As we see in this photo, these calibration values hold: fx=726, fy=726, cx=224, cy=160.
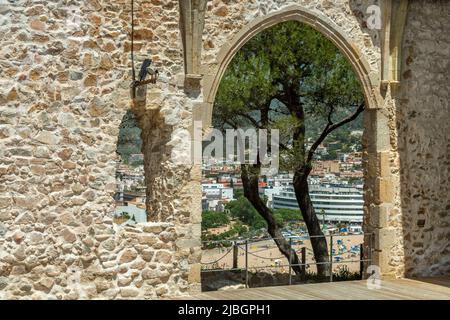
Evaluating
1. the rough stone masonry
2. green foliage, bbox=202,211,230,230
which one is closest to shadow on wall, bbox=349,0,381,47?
the rough stone masonry

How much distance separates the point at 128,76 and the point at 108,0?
2.92ft

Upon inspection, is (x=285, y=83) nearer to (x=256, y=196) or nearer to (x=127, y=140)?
(x=256, y=196)

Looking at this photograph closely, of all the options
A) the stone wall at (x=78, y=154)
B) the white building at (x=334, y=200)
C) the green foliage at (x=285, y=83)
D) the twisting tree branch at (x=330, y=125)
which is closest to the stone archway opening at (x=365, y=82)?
the stone wall at (x=78, y=154)

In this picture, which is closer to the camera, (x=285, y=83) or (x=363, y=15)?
(x=363, y=15)

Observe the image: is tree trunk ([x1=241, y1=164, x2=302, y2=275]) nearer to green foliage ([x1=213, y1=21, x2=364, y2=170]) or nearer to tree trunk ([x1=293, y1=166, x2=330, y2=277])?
tree trunk ([x1=293, y1=166, x2=330, y2=277])

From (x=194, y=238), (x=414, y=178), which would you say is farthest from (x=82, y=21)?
(x=414, y=178)

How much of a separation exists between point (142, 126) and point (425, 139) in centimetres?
415

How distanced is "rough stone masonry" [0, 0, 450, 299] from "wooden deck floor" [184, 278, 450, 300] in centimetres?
42

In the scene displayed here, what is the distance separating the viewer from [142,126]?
9078mm

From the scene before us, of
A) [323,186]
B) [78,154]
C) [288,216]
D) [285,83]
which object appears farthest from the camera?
[288,216]

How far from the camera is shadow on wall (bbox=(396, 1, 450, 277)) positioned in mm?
10273

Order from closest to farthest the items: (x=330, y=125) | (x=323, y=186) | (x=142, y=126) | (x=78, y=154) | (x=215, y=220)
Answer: (x=78, y=154)
(x=142, y=126)
(x=330, y=125)
(x=323, y=186)
(x=215, y=220)

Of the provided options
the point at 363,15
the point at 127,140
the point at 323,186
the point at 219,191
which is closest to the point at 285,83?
the point at 127,140

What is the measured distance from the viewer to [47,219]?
7.94 m
